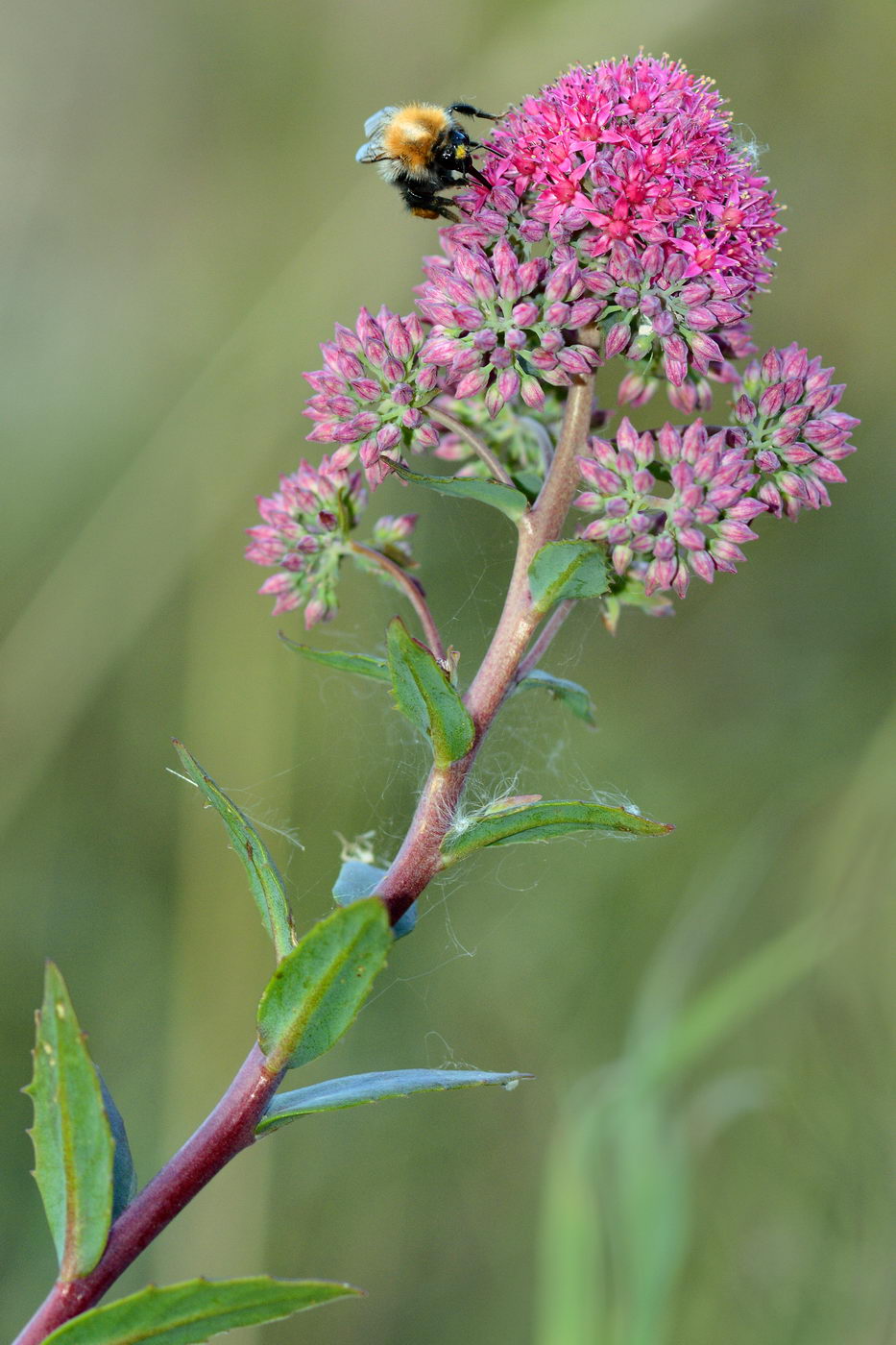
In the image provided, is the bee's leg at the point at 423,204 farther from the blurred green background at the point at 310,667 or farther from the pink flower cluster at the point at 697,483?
the blurred green background at the point at 310,667

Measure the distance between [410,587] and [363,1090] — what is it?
0.84 m

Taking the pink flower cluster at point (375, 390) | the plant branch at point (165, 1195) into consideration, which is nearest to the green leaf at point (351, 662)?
the pink flower cluster at point (375, 390)

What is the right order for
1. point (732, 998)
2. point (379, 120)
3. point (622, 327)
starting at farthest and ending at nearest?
point (732, 998) → point (379, 120) → point (622, 327)

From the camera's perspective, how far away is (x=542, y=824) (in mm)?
1568

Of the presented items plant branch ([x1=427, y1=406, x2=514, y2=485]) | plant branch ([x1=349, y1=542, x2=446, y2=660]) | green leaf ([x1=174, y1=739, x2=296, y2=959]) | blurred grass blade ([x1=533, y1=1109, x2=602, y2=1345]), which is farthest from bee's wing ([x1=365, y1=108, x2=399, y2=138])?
blurred grass blade ([x1=533, y1=1109, x2=602, y2=1345])

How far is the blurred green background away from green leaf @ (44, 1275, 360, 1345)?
2917 mm

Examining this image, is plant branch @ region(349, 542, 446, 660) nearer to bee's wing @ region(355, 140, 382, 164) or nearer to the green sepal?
the green sepal

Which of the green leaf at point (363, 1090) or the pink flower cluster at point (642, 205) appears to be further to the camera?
the pink flower cluster at point (642, 205)

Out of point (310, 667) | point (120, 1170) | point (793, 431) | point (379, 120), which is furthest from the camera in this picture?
point (310, 667)

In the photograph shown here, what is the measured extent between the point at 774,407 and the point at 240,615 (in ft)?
10.6

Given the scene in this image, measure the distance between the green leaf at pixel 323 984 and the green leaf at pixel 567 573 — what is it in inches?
22.6

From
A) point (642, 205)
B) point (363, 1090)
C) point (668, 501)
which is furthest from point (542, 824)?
point (642, 205)

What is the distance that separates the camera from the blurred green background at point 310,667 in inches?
173

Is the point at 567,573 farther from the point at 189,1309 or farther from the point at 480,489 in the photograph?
the point at 189,1309
